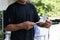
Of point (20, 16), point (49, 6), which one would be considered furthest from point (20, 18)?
point (49, 6)

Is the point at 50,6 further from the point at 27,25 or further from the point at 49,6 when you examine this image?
the point at 27,25

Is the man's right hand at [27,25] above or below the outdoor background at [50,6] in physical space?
below

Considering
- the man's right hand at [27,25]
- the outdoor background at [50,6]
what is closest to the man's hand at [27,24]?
the man's right hand at [27,25]

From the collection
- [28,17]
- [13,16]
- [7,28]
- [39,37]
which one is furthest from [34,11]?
[39,37]

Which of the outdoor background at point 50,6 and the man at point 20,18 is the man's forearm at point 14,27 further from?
the outdoor background at point 50,6

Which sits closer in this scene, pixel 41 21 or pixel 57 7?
pixel 41 21

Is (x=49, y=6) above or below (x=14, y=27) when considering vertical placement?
above

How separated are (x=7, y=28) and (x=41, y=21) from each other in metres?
0.36

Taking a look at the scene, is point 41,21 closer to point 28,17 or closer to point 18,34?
point 28,17

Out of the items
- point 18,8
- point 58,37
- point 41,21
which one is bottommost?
point 58,37

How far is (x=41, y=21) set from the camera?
1.74 metres

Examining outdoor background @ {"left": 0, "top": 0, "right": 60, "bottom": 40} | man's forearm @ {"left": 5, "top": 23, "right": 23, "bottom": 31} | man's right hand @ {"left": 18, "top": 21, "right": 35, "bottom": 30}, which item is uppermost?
outdoor background @ {"left": 0, "top": 0, "right": 60, "bottom": 40}

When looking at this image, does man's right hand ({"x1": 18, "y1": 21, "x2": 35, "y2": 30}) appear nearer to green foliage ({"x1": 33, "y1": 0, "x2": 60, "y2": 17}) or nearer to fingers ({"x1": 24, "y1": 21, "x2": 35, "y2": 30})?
fingers ({"x1": 24, "y1": 21, "x2": 35, "y2": 30})

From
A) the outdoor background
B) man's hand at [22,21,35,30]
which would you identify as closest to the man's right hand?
man's hand at [22,21,35,30]
